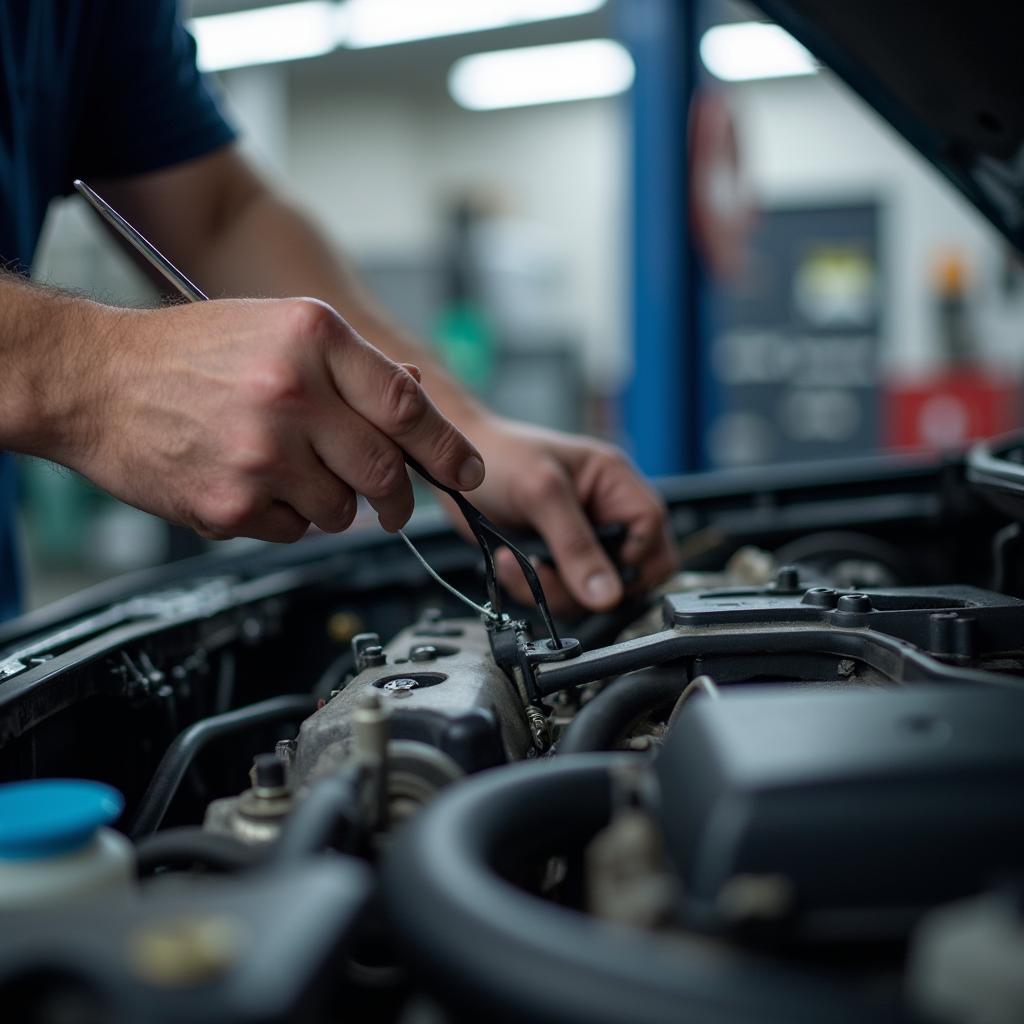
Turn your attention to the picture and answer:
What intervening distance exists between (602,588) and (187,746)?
398 mm

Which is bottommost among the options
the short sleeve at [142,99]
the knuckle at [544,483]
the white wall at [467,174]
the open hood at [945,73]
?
the knuckle at [544,483]

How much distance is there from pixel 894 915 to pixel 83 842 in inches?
11.4

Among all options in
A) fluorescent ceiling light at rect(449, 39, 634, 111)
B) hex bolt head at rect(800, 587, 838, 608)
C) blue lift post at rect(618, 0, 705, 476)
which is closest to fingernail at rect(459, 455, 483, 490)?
hex bolt head at rect(800, 587, 838, 608)

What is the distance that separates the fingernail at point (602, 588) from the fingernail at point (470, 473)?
0.28 metres

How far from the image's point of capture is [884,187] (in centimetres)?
686

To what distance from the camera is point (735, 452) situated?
6184mm

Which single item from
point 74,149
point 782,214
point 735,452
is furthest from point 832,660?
point 782,214

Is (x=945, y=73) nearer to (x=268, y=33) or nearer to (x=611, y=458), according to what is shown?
(x=611, y=458)

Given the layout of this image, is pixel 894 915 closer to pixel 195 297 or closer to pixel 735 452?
pixel 195 297

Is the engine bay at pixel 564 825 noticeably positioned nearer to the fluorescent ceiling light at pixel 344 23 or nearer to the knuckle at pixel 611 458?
the knuckle at pixel 611 458

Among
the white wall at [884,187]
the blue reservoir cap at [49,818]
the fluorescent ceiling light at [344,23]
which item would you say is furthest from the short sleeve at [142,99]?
the white wall at [884,187]

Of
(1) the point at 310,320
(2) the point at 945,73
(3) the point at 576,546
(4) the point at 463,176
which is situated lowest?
(3) the point at 576,546

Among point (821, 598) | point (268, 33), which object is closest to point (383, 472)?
point (821, 598)

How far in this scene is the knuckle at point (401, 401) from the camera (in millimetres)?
669
